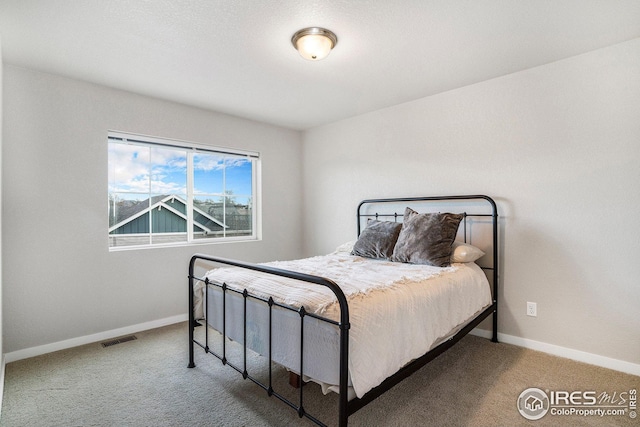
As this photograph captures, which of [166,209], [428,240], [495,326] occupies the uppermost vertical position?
[166,209]

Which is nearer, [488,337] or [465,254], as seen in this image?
[465,254]

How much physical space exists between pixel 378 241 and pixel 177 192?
2.26m

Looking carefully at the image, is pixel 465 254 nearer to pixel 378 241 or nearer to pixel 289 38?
pixel 378 241

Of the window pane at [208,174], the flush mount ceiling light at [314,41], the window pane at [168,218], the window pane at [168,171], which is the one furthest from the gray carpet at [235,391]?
the flush mount ceiling light at [314,41]

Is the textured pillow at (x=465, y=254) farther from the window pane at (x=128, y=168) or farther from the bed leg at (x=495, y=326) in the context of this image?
the window pane at (x=128, y=168)

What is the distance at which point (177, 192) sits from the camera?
142 inches

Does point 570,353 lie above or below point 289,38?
below

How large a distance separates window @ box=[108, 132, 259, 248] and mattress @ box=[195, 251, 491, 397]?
1373 mm

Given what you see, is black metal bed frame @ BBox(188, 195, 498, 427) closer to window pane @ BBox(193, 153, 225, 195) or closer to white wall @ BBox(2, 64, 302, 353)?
white wall @ BBox(2, 64, 302, 353)

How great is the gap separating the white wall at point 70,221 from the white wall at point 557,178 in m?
2.74

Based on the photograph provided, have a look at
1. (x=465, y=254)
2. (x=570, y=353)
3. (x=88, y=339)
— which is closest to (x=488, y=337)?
(x=570, y=353)

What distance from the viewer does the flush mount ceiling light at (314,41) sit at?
2.09 metres

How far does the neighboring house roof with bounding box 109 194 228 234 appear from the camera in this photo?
3244mm

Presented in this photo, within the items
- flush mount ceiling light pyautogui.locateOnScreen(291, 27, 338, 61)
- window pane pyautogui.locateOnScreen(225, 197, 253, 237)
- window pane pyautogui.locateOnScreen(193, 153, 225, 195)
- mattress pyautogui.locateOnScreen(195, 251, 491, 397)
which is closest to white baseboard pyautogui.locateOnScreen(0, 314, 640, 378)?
mattress pyautogui.locateOnScreen(195, 251, 491, 397)
